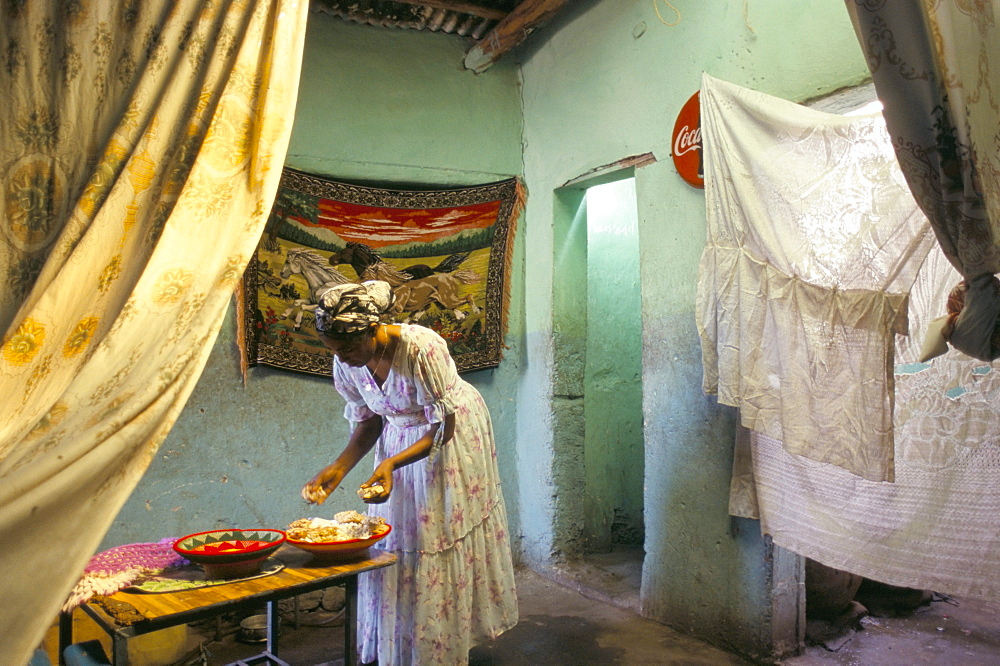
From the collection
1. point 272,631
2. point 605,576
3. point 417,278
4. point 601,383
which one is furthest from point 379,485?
point 601,383

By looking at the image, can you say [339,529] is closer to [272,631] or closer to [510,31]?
[272,631]

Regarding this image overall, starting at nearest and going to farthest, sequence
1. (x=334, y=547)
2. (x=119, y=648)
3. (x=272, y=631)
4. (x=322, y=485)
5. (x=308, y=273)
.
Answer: (x=119, y=648) < (x=334, y=547) < (x=322, y=485) < (x=272, y=631) < (x=308, y=273)

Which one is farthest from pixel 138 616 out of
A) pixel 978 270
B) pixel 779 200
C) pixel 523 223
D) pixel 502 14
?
pixel 502 14

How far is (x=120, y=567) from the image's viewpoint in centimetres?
220

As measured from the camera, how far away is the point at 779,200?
8.57 feet

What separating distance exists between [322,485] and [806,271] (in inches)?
75.2

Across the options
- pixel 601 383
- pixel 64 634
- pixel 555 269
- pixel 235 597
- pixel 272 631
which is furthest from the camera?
pixel 601 383

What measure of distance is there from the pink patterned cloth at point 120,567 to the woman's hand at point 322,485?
46 cm

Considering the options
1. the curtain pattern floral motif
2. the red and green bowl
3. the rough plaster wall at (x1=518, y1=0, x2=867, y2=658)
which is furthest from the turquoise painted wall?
the curtain pattern floral motif

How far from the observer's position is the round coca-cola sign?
11.3 ft

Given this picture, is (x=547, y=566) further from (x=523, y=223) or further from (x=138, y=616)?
(x=138, y=616)

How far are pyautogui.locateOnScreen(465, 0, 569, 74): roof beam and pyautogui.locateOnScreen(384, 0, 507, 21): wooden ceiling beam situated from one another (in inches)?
2.4

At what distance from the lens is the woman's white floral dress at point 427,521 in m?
2.81

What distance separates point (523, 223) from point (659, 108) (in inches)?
54.3
